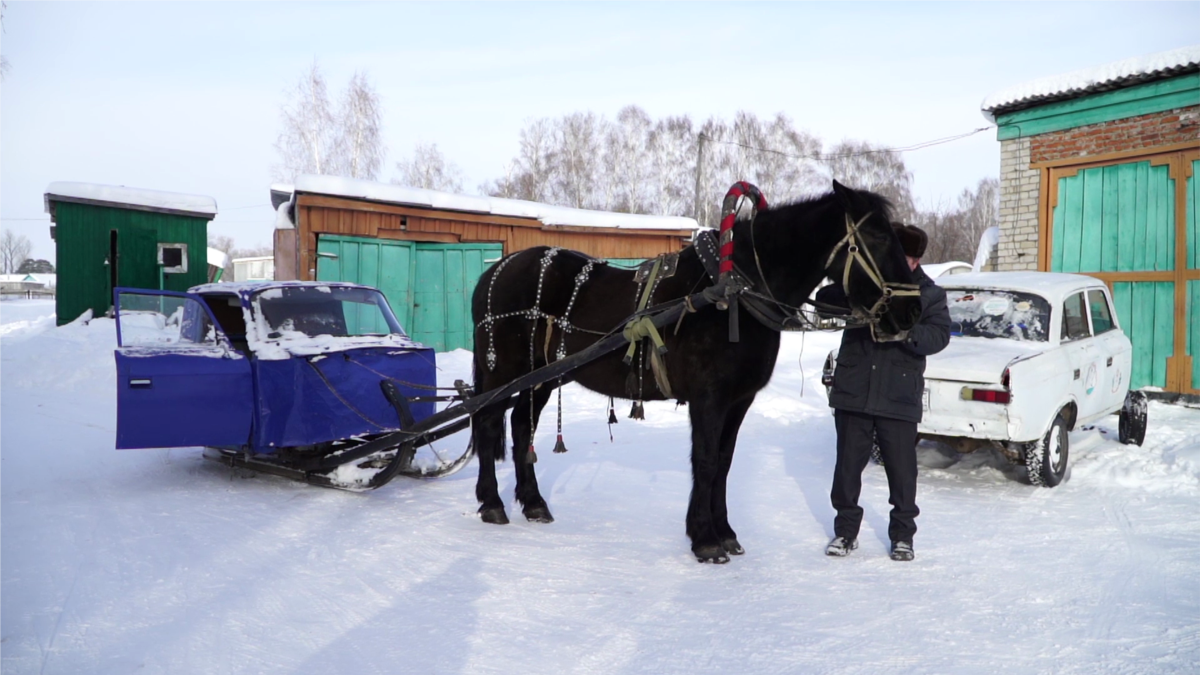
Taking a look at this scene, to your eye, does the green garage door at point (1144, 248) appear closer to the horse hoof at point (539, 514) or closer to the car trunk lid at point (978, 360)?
the car trunk lid at point (978, 360)

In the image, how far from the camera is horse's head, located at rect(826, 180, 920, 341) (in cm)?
382

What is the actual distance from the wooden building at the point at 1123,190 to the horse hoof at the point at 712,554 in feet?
29.4

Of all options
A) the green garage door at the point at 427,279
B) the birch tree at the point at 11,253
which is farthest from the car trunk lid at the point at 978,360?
the birch tree at the point at 11,253

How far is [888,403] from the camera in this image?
14.2ft

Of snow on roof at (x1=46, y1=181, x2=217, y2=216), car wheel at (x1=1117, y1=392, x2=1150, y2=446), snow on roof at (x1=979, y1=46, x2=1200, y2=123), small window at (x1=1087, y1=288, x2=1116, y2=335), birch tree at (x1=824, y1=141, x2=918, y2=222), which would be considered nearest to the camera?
small window at (x1=1087, y1=288, x2=1116, y2=335)

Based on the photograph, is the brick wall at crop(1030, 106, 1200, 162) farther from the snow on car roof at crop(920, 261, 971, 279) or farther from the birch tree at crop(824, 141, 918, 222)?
the birch tree at crop(824, 141, 918, 222)

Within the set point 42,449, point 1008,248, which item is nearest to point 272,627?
point 42,449

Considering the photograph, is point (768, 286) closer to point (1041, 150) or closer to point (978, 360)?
point (978, 360)

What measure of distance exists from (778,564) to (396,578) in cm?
213

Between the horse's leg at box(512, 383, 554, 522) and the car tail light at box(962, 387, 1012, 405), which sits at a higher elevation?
the car tail light at box(962, 387, 1012, 405)

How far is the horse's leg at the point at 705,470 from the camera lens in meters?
4.30

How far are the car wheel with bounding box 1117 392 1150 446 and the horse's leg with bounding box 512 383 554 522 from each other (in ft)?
19.9

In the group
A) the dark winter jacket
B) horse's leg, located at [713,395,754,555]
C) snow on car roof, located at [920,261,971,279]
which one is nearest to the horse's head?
the dark winter jacket

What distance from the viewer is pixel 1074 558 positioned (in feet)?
14.4
